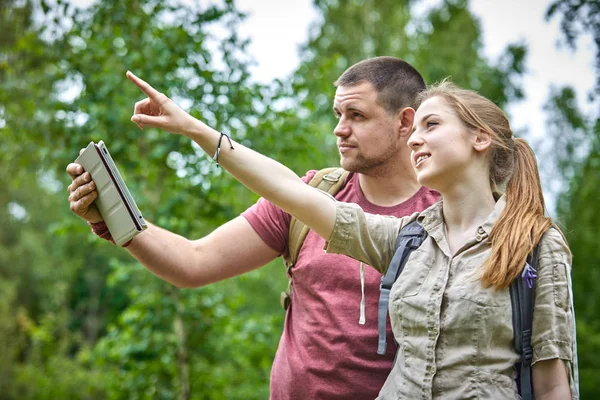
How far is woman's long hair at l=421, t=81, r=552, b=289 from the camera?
1898 mm

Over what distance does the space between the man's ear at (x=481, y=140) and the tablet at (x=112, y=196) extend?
1.08 meters

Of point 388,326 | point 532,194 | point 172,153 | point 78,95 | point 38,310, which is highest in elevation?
point 38,310

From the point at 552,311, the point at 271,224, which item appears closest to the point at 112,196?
the point at 271,224

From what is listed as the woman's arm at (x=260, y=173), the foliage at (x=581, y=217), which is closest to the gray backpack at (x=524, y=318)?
the woman's arm at (x=260, y=173)

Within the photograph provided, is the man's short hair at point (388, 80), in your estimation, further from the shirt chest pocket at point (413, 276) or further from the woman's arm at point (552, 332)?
the woman's arm at point (552, 332)

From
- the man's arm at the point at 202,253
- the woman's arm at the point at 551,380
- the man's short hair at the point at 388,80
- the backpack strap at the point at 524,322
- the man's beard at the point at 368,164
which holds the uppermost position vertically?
the man's short hair at the point at 388,80

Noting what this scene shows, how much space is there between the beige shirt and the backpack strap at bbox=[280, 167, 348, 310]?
2.01 feet

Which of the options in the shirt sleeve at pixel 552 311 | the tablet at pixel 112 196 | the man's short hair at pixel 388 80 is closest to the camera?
the shirt sleeve at pixel 552 311

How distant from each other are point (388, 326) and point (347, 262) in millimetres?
323

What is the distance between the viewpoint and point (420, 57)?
531 inches

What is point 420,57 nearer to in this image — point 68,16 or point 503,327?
point 68,16

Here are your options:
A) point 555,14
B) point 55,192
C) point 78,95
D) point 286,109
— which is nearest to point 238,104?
point 286,109

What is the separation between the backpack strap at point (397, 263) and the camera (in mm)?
2078

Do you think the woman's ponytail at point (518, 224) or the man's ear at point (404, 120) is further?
the man's ear at point (404, 120)
